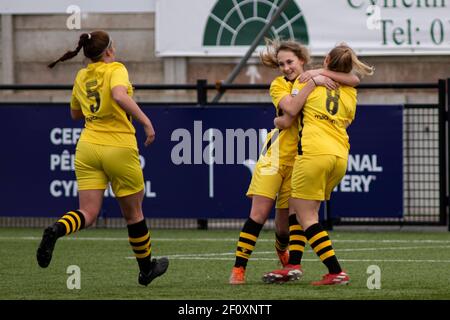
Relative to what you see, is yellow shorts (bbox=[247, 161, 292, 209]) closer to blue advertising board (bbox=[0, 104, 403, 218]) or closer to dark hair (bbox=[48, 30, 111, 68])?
dark hair (bbox=[48, 30, 111, 68])

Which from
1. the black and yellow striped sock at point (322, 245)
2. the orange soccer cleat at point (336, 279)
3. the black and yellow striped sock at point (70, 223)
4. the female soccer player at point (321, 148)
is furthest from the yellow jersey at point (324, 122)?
the black and yellow striped sock at point (70, 223)

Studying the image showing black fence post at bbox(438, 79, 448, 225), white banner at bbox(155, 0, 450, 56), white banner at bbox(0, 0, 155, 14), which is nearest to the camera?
black fence post at bbox(438, 79, 448, 225)

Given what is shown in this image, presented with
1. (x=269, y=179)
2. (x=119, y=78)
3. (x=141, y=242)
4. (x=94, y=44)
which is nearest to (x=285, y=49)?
(x=269, y=179)

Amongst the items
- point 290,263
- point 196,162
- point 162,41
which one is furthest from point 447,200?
point 290,263

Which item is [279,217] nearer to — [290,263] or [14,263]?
[290,263]

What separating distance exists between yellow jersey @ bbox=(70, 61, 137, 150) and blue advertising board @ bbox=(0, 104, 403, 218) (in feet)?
19.5

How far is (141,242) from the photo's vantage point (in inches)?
384

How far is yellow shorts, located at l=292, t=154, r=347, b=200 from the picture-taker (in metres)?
9.41

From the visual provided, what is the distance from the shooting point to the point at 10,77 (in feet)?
65.2

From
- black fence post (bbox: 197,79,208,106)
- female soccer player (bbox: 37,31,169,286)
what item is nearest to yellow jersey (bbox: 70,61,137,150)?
female soccer player (bbox: 37,31,169,286)

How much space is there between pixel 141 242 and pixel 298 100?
1559mm

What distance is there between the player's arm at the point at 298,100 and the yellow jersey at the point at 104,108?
3.76 feet

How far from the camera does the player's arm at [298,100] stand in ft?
31.1
